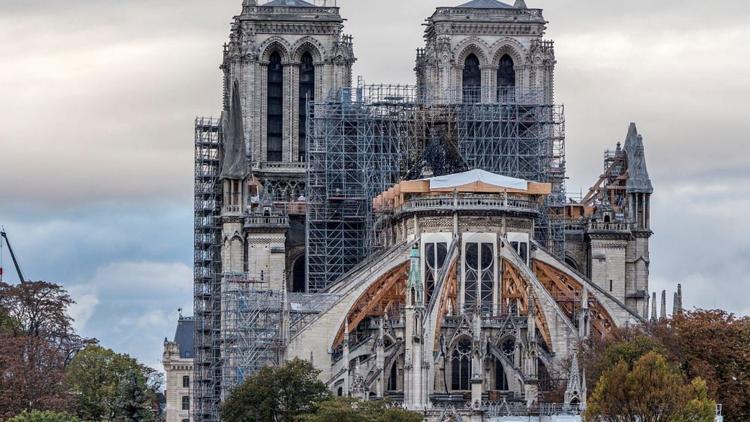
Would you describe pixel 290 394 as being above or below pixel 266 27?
below

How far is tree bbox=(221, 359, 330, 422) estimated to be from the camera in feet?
434

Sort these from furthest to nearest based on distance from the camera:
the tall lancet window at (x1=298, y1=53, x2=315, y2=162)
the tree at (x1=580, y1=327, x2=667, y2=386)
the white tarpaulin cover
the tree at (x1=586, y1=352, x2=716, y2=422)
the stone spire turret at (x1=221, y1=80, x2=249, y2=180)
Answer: the tall lancet window at (x1=298, y1=53, x2=315, y2=162)
the stone spire turret at (x1=221, y1=80, x2=249, y2=180)
the white tarpaulin cover
the tree at (x1=580, y1=327, x2=667, y2=386)
the tree at (x1=586, y1=352, x2=716, y2=422)

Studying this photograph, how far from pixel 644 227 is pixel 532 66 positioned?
37.5 feet

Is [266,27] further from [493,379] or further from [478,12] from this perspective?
[493,379]

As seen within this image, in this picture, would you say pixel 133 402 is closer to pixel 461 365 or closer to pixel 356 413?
pixel 356 413

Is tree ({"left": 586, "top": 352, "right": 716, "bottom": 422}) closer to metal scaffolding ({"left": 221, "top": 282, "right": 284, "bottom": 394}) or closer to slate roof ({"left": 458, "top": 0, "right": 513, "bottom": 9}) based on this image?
metal scaffolding ({"left": 221, "top": 282, "right": 284, "bottom": 394})

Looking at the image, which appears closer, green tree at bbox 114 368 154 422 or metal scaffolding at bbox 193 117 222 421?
green tree at bbox 114 368 154 422

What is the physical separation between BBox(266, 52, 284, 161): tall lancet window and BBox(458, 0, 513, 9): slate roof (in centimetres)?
1121

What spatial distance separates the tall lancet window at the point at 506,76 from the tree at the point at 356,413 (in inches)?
1516

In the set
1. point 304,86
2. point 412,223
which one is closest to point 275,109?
point 304,86

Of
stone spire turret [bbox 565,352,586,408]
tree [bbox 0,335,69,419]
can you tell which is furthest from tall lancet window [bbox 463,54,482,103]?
stone spire turret [bbox 565,352,586,408]

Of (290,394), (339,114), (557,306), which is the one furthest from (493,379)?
(339,114)

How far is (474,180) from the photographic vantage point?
490 ft

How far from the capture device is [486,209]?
148 m
